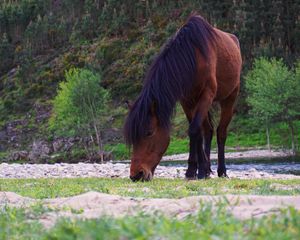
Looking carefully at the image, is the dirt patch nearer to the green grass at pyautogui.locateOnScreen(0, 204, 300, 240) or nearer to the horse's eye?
the green grass at pyautogui.locateOnScreen(0, 204, 300, 240)

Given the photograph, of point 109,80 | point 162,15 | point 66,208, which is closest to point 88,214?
point 66,208

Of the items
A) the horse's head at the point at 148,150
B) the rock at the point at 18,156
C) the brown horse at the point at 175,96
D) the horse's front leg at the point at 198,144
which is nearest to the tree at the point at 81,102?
the rock at the point at 18,156

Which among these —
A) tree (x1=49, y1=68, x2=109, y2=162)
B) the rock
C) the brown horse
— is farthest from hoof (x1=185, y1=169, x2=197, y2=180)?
the rock

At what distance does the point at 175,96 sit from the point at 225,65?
2.76 meters

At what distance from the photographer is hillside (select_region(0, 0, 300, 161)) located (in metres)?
89.3

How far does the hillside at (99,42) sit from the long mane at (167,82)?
56.4 metres

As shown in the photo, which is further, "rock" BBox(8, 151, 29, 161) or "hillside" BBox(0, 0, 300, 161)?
"hillside" BBox(0, 0, 300, 161)

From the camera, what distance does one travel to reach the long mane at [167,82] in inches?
506

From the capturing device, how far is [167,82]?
12906 millimetres

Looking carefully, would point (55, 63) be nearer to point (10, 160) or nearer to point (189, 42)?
point (10, 160)

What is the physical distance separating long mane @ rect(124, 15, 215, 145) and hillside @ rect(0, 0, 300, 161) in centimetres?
5636

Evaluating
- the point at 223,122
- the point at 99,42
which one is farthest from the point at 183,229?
the point at 99,42

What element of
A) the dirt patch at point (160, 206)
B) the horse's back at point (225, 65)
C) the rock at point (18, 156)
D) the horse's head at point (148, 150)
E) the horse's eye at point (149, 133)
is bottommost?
the rock at point (18, 156)

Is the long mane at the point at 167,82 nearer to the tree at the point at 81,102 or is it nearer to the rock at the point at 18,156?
the tree at the point at 81,102
